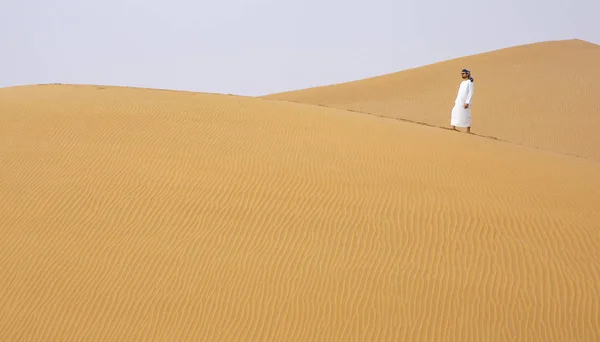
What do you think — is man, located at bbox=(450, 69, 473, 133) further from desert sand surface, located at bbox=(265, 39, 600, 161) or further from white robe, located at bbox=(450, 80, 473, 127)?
desert sand surface, located at bbox=(265, 39, 600, 161)

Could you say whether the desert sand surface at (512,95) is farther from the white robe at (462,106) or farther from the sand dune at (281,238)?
the sand dune at (281,238)

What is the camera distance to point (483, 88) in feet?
97.5

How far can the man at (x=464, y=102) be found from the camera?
50.5 feet

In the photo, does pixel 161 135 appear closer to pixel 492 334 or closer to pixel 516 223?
pixel 516 223

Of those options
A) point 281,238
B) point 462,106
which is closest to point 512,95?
point 462,106

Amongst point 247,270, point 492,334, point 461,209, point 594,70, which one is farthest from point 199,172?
point 594,70

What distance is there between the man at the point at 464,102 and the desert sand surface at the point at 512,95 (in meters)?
5.91

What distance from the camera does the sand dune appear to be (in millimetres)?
6578

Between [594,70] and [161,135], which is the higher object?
[594,70]

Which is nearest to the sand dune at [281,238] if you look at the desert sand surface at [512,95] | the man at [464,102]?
the man at [464,102]

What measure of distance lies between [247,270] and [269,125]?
5.98 metres

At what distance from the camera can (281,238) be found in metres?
7.92

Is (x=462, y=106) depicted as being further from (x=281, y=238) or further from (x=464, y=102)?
(x=281, y=238)

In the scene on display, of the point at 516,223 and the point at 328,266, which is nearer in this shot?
the point at 328,266
